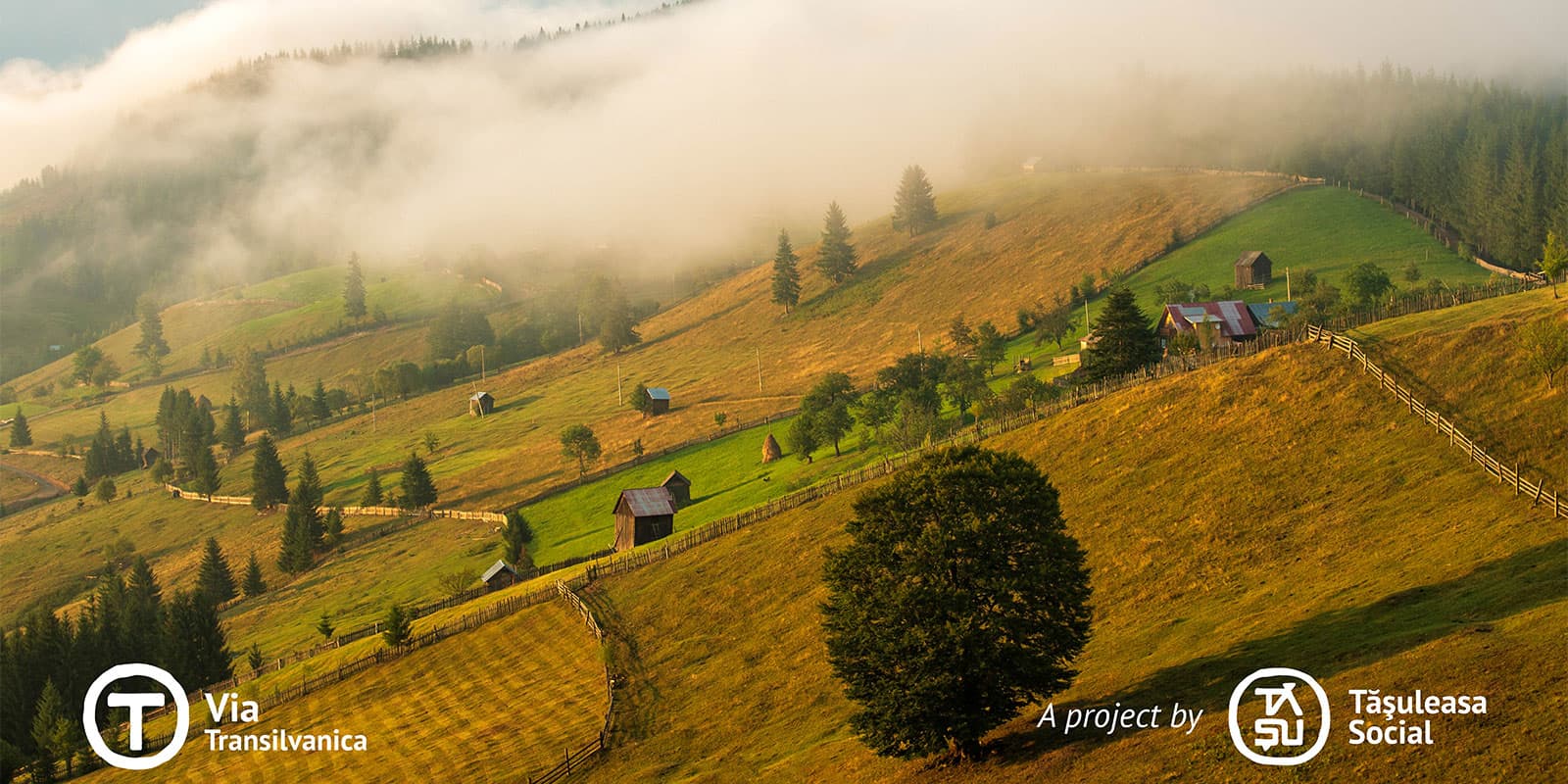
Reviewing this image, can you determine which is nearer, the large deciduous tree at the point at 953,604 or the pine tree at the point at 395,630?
the large deciduous tree at the point at 953,604

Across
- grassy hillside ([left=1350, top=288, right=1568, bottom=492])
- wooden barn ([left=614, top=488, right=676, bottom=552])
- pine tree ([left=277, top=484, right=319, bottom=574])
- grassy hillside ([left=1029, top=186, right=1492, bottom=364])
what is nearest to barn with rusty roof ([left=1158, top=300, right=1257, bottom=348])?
grassy hillside ([left=1029, top=186, right=1492, bottom=364])

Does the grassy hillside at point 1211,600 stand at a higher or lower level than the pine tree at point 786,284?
lower

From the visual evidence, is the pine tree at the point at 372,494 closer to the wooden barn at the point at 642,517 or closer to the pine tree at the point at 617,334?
the wooden barn at the point at 642,517

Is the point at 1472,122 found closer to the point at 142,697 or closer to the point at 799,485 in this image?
the point at 799,485

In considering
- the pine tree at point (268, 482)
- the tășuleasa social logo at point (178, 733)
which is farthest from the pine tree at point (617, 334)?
the tășuleasa social logo at point (178, 733)

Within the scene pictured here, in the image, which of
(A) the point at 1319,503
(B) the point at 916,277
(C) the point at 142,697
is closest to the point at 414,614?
(C) the point at 142,697
